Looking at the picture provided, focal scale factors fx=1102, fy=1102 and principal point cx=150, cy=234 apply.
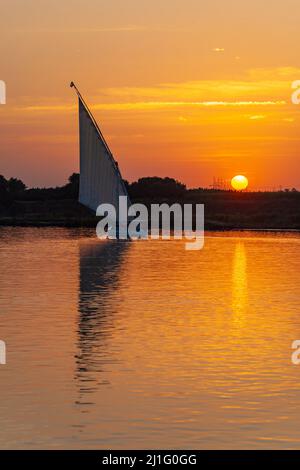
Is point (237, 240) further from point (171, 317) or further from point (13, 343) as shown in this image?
point (13, 343)

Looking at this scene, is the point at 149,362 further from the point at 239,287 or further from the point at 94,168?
the point at 94,168

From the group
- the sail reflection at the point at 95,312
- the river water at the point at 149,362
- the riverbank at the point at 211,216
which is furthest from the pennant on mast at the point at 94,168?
the river water at the point at 149,362

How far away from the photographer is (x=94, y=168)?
10419 cm

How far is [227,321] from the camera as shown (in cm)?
3553

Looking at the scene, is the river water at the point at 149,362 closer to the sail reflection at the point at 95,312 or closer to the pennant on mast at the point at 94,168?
the sail reflection at the point at 95,312

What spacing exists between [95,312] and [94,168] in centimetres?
6663

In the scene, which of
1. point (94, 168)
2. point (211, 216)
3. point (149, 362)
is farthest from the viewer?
point (211, 216)

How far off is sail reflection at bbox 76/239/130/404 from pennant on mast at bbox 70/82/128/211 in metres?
23.7

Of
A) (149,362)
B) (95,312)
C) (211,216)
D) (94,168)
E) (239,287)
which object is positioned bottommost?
(149,362)

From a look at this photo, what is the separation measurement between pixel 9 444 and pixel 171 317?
18546 mm

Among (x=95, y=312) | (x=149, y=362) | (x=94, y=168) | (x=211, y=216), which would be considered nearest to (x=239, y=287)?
(x=95, y=312)
